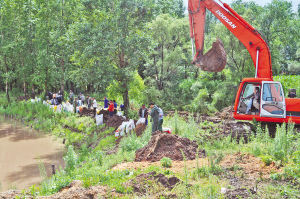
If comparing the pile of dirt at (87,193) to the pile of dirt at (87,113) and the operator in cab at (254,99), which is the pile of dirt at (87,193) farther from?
the pile of dirt at (87,113)

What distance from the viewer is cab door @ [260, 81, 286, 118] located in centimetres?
1021

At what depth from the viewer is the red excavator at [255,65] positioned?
10266mm

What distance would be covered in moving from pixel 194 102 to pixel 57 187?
1753 centimetres

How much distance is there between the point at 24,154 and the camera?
14273 millimetres

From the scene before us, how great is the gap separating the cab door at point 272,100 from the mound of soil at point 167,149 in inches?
117

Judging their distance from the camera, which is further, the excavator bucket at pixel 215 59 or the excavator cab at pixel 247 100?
the excavator bucket at pixel 215 59

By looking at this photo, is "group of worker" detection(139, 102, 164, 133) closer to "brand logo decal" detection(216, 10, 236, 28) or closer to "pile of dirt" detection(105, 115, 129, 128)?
"pile of dirt" detection(105, 115, 129, 128)

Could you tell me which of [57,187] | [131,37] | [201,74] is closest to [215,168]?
[57,187]

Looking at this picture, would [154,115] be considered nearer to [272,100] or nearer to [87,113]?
[272,100]

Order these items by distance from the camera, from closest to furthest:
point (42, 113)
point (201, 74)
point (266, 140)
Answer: point (266, 140), point (42, 113), point (201, 74)

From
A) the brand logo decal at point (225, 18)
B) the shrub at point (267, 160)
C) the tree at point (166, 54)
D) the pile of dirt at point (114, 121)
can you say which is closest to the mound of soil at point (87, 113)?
the pile of dirt at point (114, 121)

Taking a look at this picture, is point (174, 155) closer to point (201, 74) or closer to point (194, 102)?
point (194, 102)

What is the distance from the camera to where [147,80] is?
25578mm

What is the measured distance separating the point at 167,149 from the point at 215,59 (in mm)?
4252
